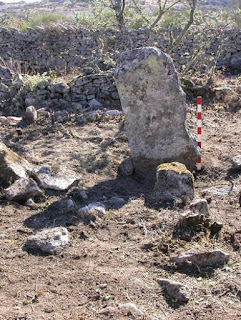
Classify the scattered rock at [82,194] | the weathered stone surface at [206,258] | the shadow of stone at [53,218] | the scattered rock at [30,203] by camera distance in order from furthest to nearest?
the scattered rock at [82,194] → the scattered rock at [30,203] → the shadow of stone at [53,218] → the weathered stone surface at [206,258]

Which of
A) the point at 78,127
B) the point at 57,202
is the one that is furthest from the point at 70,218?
the point at 78,127

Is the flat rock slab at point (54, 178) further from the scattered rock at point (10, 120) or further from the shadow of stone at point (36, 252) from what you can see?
the scattered rock at point (10, 120)

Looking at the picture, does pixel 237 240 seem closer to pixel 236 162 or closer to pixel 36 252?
pixel 36 252

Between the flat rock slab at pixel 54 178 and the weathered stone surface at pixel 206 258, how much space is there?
2.19m

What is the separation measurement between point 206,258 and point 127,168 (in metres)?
Result: 2.65

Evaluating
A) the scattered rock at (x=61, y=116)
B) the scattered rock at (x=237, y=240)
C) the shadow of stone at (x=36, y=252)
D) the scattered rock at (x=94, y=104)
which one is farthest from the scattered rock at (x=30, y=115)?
the scattered rock at (x=237, y=240)

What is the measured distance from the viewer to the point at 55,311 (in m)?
2.85

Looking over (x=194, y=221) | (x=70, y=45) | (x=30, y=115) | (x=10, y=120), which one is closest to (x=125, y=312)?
(x=194, y=221)

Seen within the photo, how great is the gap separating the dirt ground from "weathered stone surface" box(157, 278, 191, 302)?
42 mm

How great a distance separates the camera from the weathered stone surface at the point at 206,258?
3352mm

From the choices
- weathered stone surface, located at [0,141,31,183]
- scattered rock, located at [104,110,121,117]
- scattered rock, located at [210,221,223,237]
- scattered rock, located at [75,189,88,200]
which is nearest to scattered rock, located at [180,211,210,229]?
scattered rock, located at [210,221,223,237]

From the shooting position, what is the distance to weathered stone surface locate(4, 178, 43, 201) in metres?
4.72

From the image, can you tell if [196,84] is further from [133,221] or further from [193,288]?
[193,288]

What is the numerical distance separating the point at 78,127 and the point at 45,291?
4.66m
